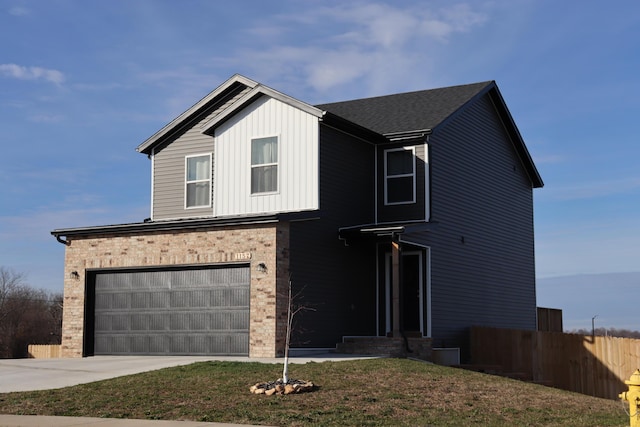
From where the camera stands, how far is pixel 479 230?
27641 mm

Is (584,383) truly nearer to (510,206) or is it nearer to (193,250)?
(510,206)

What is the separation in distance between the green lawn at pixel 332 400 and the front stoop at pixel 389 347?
3042mm

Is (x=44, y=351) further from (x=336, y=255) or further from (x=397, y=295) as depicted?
(x=397, y=295)

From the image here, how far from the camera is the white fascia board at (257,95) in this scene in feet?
72.3

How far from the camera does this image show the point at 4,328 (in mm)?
56688

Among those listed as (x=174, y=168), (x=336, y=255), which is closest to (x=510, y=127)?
(x=336, y=255)


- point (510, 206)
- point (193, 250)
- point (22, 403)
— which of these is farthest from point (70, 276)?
point (510, 206)

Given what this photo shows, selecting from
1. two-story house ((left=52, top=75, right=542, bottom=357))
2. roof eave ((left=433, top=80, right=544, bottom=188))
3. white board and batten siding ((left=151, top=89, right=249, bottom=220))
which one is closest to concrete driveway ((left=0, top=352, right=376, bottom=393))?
two-story house ((left=52, top=75, right=542, bottom=357))

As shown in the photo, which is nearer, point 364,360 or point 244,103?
point 364,360

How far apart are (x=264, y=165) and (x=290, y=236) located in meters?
3.19

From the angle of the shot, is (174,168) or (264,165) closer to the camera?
(264,165)

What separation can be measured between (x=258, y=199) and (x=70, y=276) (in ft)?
19.7

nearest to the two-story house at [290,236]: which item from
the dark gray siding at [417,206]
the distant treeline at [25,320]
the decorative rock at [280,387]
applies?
the dark gray siding at [417,206]

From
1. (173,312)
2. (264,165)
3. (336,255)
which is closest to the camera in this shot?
(173,312)
